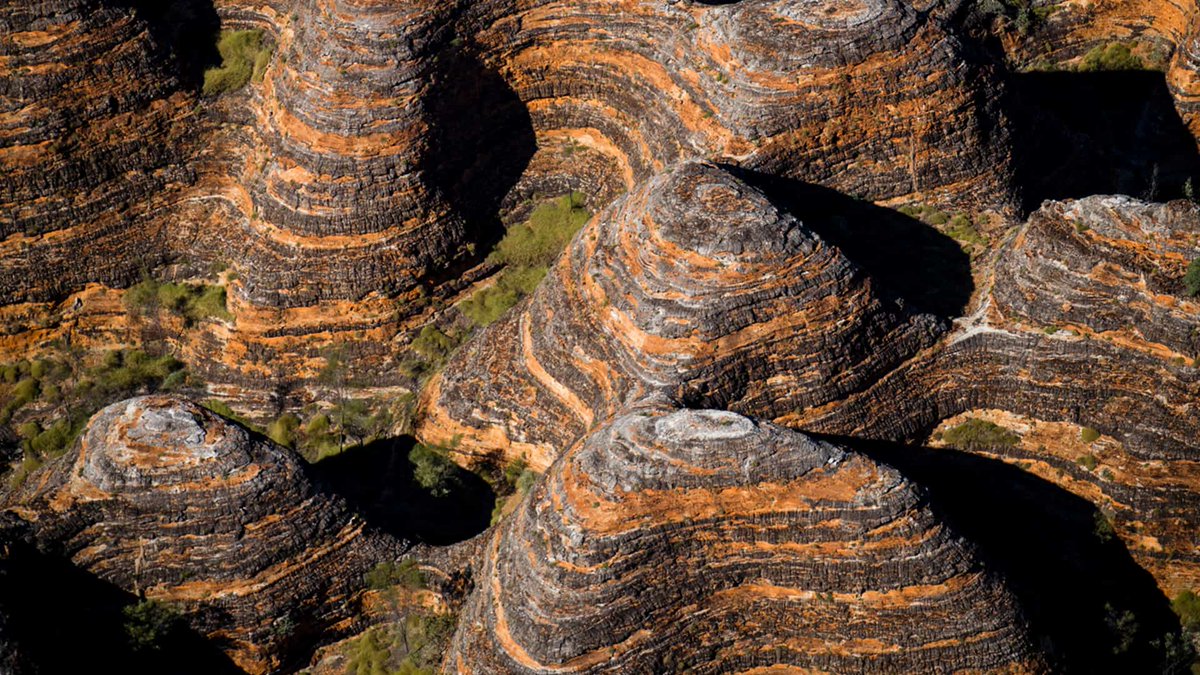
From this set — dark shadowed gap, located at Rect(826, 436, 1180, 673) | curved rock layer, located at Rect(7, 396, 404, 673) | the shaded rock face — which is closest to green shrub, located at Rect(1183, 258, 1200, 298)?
dark shadowed gap, located at Rect(826, 436, 1180, 673)

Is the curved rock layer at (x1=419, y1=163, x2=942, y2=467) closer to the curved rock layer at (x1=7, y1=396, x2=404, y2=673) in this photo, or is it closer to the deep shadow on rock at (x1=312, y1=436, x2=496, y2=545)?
the deep shadow on rock at (x1=312, y1=436, x2=496, y2=545)

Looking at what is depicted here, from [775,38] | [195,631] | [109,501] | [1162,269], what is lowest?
[195,631]

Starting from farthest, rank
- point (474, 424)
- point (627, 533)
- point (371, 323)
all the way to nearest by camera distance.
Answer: point (371, 323), point (474, 424), point (627, 533)

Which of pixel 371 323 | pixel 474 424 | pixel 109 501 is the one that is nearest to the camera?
pixel 109 501

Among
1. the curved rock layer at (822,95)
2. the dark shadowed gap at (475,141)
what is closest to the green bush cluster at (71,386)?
the dark shadowed gap at (475,141)

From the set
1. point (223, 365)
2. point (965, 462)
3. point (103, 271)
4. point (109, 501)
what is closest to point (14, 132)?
point (103, 271)

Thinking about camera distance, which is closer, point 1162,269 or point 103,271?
point 1162,269

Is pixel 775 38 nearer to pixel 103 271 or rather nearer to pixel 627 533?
pixel 627 533
